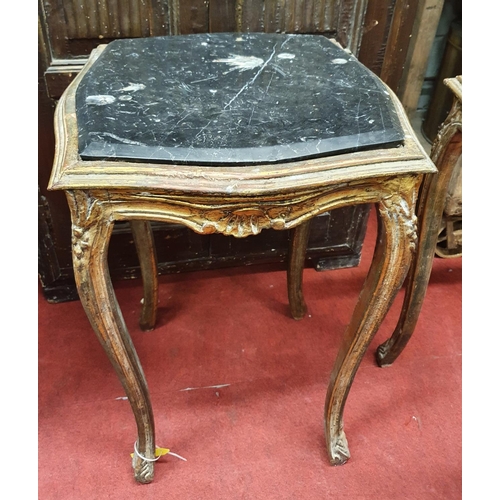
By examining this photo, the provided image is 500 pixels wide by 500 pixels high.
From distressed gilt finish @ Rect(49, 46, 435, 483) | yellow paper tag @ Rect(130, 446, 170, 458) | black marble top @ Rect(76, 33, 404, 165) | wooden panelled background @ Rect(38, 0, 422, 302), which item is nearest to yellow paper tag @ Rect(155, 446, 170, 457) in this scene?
yellow paper tag @ Rect(130, 446, 170, 458)

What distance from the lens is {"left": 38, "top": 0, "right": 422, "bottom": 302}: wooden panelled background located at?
3.41ft

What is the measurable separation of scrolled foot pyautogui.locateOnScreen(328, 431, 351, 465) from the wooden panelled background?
61 cm

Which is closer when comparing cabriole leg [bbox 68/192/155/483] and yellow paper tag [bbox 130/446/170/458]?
cabriole leg [bbox 68/192/155/483]

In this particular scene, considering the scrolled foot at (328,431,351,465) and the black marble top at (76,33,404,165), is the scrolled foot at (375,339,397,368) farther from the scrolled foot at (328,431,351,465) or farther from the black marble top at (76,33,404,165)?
the black marble top at (76,33,404,165)

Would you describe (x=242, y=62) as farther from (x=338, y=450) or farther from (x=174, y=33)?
(x=338, y=450)

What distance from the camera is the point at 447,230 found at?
5.13 ft

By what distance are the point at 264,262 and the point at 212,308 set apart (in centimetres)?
23

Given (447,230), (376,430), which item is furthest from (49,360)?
(447,230)

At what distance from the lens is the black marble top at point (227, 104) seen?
69 cm

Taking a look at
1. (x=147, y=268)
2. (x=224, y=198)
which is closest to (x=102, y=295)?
(x=224, y=198)

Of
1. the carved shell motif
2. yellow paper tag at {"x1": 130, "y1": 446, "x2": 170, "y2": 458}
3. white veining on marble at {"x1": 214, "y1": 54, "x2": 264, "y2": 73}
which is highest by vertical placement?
white veining on marble at {"x1": 214, "y1": 54, "x2": 264, "y2": 73}

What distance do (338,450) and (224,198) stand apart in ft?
2.05

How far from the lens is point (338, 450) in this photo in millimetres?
1038

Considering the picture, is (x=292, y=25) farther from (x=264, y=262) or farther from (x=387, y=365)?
(x=387, y=365)
